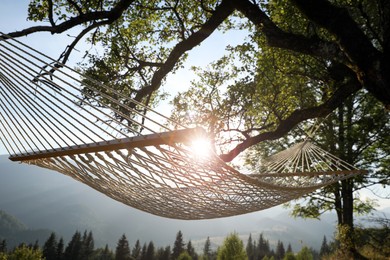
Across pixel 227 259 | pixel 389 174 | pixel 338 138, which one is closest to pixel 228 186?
pixel 338 138

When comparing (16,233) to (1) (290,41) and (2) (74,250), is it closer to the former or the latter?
(2) (74,250)

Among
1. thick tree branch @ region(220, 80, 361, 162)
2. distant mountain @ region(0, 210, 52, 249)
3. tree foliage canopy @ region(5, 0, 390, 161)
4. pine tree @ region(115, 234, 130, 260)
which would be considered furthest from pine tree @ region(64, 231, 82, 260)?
distant mountain @ region(0, 210, 52, 249)

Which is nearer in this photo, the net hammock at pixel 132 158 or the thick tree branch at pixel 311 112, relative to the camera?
the net hammock at pixel 132 158

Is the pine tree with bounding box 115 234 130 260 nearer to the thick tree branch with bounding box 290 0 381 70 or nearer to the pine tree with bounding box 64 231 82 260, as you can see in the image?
the pine tree with bounding box 64 231 82 260

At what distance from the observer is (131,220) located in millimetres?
163000

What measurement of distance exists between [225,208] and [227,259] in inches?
565

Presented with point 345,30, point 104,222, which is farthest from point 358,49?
point 104,222

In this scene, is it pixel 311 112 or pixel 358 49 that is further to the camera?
pixel 311 112

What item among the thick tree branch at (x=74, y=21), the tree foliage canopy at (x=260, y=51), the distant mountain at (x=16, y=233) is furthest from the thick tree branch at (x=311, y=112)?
the distant mountain at (x=16, y=233)

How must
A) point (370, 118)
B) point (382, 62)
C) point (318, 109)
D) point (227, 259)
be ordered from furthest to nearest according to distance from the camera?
point (227, 259) → point (370, 118) → point (318, 109) → point (382, 62)

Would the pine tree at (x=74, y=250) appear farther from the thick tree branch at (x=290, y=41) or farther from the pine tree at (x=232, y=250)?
the thick tree branch at (x=290, y=41)

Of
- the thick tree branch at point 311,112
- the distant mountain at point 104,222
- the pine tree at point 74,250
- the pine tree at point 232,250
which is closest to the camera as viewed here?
the thick tree branch at point 311,112

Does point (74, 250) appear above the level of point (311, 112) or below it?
below

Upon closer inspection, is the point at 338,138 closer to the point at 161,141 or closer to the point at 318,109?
the point at 318,109
